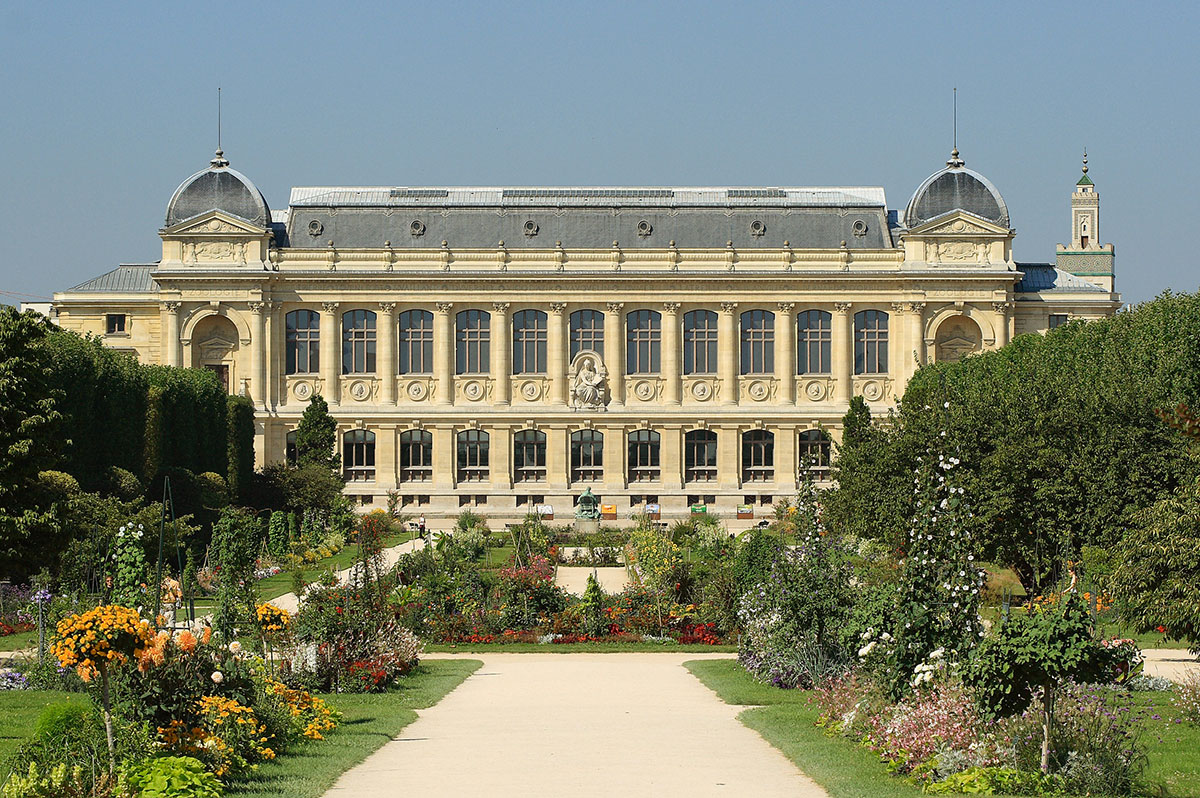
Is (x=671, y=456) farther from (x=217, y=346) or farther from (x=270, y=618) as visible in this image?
(x=270, y=618)

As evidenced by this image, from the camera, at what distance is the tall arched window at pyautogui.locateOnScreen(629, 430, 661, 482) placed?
85.9 metres

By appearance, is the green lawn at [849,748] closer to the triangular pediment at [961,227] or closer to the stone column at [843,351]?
the stone column at [843,351]

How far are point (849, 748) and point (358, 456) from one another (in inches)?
2648

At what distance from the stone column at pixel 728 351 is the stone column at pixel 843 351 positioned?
16.3ft

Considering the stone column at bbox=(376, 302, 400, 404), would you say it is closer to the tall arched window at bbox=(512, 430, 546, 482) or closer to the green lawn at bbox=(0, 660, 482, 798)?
the tall arched window at bbox=(512, 430, 546, 482)

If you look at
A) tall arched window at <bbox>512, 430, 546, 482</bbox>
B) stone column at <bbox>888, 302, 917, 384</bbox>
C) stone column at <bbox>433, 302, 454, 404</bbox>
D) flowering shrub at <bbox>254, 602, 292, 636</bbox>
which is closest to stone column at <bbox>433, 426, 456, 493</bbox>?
stone column at <bbox>433, 302, 454, 404</bbox>

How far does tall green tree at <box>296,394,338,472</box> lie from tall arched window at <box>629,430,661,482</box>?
16.9 meters

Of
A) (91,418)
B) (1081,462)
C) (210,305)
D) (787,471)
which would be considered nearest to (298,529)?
(91,418)

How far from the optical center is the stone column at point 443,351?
281 feet

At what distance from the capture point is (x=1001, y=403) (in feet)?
142

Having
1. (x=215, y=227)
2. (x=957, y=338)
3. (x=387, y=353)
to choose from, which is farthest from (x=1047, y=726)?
(x=215, y=227)

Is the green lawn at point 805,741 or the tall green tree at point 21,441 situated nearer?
the green lawn at point 805,741

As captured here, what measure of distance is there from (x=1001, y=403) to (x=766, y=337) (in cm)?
4312

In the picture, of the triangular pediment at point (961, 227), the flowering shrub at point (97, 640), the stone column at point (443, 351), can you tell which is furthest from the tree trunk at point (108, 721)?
the triangular pediment at point (961, 227)
